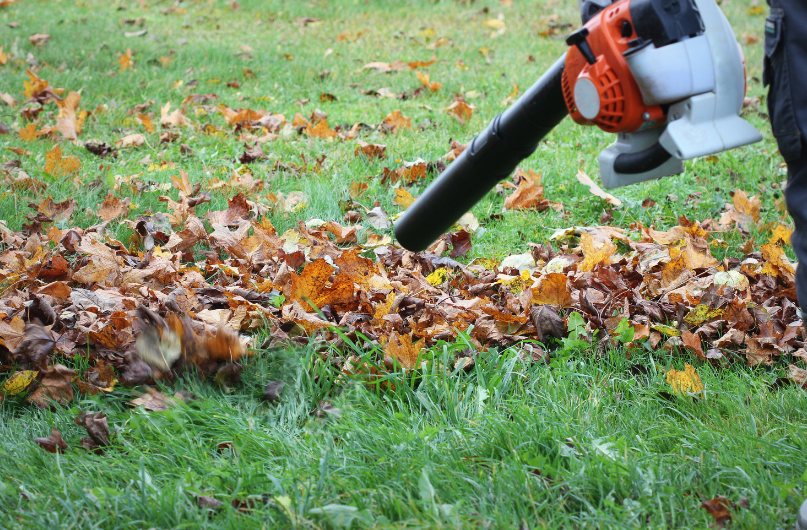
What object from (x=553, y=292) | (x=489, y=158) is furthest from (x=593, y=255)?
(x=489, y=158)

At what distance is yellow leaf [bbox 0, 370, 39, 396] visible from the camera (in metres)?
1.77

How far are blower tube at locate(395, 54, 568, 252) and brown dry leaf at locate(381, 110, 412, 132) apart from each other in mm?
2805

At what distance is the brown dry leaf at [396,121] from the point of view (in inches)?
175

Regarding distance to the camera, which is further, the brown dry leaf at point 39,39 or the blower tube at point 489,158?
the brown dry leaf at point 39,39

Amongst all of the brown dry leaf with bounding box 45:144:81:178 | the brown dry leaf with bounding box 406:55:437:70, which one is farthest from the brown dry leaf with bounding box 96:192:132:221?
the brown dry leaf with bounding box 406:55:437:70

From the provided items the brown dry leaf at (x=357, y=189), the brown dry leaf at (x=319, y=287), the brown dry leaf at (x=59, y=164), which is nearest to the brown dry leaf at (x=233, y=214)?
the brown dry leaf at (x=357, y=189)

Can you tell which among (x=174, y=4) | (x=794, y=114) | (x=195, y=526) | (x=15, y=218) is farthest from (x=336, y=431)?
(x=174, y=4)

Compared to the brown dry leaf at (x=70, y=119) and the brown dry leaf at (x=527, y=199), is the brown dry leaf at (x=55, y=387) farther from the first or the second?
the brown dry leaf at (x=70, y=119)

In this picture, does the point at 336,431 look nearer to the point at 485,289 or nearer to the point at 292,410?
the point at 292,410

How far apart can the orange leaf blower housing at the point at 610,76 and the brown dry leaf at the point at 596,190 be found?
7.19ft

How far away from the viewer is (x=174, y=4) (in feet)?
30.6

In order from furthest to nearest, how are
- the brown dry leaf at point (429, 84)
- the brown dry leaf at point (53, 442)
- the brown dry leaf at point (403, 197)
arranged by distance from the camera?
the brown dry leaf at point (429, 84), the brown dry leaf at point (403, 197), the brown dry leaf at point (53, 442)


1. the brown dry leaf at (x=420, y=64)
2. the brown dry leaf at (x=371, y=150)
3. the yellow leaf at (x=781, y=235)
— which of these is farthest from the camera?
the brown dry leaf at (x=420, y=64)

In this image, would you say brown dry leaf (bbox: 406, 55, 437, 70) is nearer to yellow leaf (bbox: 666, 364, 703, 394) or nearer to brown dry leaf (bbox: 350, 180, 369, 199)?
brown dry leaf (bbox: 350, 180, 369, 199)
